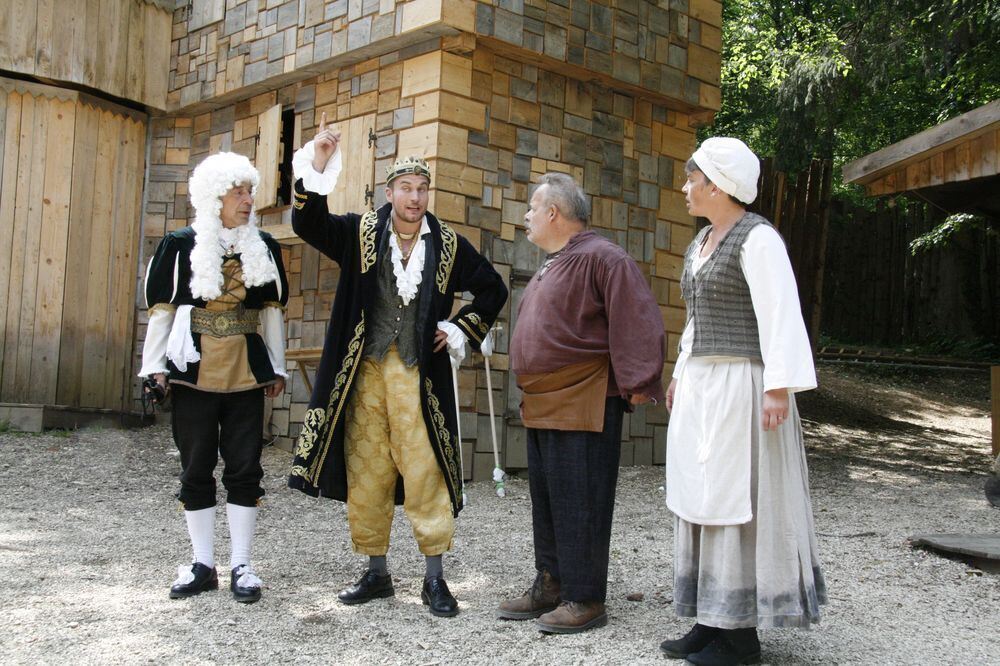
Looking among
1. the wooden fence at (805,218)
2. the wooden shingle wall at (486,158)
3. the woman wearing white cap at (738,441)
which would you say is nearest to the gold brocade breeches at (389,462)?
the woman wearing white cap at (738,441)

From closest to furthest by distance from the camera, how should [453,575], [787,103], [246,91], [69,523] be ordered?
[453,575]
[69,523]
[246,91]
[787,103]

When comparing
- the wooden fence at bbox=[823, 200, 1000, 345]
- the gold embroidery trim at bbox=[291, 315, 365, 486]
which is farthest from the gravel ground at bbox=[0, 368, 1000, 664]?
the wooden fence at bbox=[823, 200, 1000, 345]

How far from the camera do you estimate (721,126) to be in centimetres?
1412

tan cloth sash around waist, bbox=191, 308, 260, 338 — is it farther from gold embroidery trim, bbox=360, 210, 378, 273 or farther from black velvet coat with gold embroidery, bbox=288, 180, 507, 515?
gold embroidery trim, bbox=360, 210, 378, 273

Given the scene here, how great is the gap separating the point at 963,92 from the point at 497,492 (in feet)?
29.5

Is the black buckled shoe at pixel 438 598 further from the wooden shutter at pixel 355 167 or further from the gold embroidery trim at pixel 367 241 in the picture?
the wooden shutter at pixel 355 167

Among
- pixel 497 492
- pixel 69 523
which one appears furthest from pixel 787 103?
pixel 69 523

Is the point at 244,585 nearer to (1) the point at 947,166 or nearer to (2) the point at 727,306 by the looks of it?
(2) the point at 727,306

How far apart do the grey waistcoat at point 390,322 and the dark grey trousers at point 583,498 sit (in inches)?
23.9

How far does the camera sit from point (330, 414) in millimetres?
3525

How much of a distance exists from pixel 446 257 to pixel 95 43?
552 cm

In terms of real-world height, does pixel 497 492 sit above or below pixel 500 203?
below

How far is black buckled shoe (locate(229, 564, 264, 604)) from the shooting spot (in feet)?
11.4

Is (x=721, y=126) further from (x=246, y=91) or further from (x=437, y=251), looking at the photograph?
(x=437, y=251)
